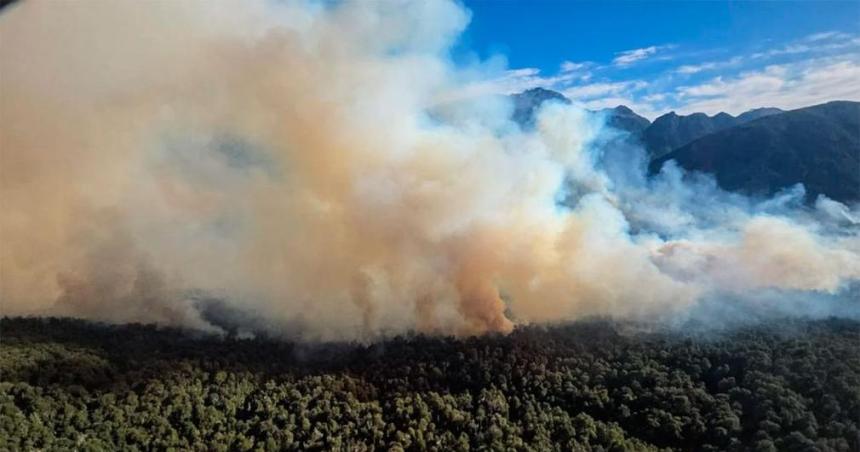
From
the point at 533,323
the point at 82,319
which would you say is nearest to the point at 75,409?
the point at 82,319

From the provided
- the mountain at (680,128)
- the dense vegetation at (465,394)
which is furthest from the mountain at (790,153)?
the dense vegetation at (465,394)

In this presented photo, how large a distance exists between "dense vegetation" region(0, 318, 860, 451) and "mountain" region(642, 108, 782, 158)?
125515mm

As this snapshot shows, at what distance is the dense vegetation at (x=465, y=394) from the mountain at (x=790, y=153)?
67440 millimetres

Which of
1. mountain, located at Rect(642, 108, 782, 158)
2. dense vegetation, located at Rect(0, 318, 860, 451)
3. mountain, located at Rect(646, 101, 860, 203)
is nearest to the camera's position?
dense vegetation, located at Rect(0, 318, 860, 451)

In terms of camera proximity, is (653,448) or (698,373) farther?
(698,373)

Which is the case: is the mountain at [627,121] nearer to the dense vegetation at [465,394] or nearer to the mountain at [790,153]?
the mountain at [790,153]

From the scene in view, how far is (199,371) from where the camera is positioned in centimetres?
5441

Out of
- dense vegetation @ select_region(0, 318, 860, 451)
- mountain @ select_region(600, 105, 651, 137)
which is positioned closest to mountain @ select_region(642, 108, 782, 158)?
mountain @ select_region(600, 105, 651, 137)

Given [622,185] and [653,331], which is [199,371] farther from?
[622,185]

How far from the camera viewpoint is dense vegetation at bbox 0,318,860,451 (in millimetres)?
42906

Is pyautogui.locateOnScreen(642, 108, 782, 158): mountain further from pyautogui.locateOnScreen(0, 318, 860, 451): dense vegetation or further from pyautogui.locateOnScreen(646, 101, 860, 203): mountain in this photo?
pyautogui.locateOnScreen(0, 318, 860, 451): dense vegetation

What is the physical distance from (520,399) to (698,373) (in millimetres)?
12495

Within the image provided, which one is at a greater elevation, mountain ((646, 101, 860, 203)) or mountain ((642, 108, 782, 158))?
mountain ((642, 108, 782, 158))

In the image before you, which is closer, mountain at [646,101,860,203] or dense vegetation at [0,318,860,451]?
dense vegetation at [0,318,860,451]
